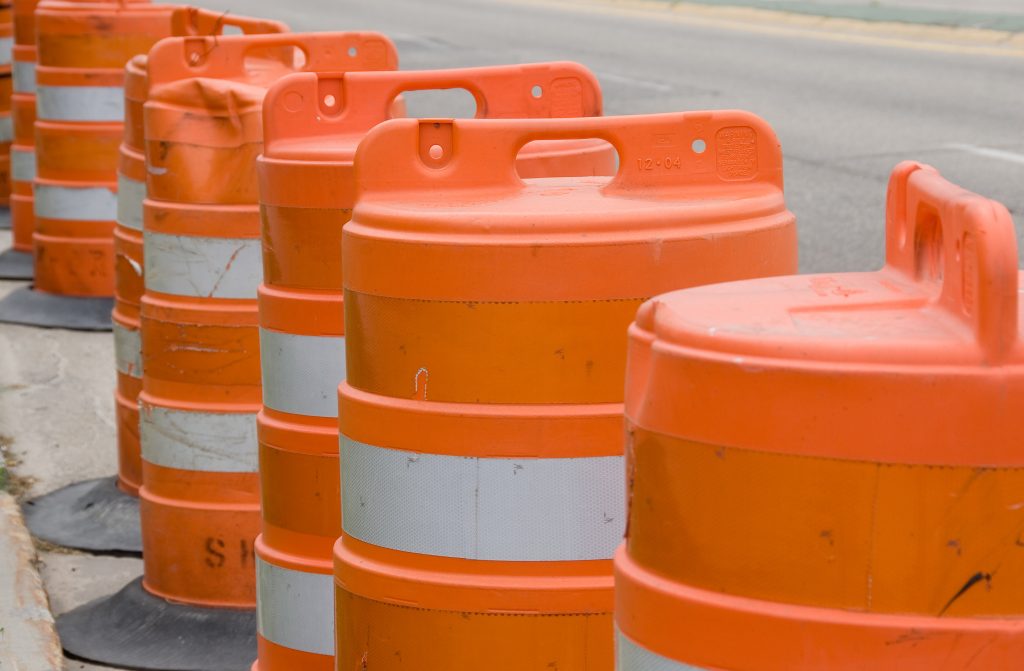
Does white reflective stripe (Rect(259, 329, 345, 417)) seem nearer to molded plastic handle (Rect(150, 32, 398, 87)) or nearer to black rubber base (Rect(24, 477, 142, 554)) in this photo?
molded plastic handle (Rect(150, 32, 398, 87))

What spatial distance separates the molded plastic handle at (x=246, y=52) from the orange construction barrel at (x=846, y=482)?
312 centimetres

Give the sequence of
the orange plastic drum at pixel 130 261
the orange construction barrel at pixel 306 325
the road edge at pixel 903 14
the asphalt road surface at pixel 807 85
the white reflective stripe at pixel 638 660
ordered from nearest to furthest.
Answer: the white reflective stripe at pixel 638 660
the orange construction barrel at pixel 306 325
the orange plastic drum at pixel 130 261
the asphalt road surface at pixel 807 85
the road edge at pixel 903 14

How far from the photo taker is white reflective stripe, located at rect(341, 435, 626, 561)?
277 cm

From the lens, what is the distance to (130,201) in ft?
19.5

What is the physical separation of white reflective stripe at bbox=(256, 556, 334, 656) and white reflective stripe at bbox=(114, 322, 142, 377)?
2.10 m

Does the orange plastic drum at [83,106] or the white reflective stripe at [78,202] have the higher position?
the orange plastic drum at [83,106]

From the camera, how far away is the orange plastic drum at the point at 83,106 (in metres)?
8.50

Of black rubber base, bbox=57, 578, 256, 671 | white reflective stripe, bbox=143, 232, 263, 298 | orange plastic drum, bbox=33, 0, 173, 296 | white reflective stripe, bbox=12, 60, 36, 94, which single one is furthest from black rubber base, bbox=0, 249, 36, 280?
white reflective stripe, bbox=143, 232, 263, 298

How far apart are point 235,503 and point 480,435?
2266mm

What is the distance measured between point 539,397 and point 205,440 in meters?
2.29

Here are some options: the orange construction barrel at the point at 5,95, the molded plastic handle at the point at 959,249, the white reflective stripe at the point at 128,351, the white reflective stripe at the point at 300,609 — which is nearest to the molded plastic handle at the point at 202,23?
the white reflective stripe at the point at 128,351

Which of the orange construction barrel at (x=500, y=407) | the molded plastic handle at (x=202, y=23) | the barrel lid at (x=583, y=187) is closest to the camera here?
the orange construction barrel at (x=500, y=407)

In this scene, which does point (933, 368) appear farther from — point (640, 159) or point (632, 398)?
point (640, 159)

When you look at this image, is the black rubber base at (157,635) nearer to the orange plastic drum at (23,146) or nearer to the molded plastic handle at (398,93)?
the molded plastic handle at (398,93)
